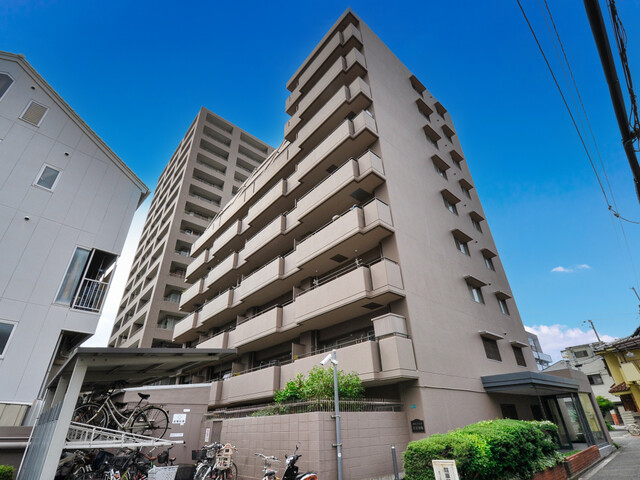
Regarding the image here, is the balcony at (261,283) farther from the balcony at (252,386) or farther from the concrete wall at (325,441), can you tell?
the concrete wall at (325,441)

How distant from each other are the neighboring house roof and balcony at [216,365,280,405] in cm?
995

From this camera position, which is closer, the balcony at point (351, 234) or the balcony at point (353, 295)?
the balcony at point (353, 295)

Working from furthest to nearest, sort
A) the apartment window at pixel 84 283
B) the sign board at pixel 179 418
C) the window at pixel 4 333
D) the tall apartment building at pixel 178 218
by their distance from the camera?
the tall apartment building at pixel 178 218
the sign board at pixel 179 418
the apartment window at pixel 84 283
the window at pixel 4 333

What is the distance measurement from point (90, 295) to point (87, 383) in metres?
2.93

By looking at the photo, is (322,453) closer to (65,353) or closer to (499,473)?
(499,473)

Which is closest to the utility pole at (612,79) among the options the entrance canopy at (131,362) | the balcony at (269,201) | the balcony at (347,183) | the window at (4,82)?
the balcony at (347,183)

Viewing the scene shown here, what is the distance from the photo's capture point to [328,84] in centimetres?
1956

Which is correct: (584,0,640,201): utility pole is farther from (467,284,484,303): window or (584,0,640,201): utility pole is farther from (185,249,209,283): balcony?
(185,249,209,283): balcony

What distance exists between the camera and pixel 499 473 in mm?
7828

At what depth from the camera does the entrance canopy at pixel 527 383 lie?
494 inches

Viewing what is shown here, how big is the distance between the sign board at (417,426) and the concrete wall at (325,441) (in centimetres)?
29

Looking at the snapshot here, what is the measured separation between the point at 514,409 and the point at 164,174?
52997mm

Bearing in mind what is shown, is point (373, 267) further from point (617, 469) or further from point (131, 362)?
point (617, 469)

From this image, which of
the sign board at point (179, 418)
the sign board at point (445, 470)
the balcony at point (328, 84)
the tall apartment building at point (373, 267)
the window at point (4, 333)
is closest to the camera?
the sign board at point (445, 470)
